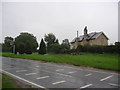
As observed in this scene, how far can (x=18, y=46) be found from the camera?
139ft

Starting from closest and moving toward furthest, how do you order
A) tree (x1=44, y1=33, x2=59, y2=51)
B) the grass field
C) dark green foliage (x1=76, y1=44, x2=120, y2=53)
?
the grass field, dark green foliage (x1=76, y1=44, x2=120, y2=53), tree (x1=44, y1=33, x2=59, y2=51)

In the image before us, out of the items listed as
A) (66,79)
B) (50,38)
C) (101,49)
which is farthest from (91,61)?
(50,38)

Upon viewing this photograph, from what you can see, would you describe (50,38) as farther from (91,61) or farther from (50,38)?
(91,61)

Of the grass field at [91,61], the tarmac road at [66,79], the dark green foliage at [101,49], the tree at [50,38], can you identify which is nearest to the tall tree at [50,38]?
the tree at [50,38]

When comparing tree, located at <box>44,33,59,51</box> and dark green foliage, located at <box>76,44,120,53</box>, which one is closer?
dark green foliage, located at <box>76,44,120,53</box>

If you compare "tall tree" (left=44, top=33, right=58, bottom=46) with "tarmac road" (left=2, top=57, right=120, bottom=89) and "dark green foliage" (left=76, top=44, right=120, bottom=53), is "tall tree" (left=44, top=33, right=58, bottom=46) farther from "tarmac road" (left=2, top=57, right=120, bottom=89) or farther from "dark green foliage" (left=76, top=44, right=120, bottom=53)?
"tarmac road" (left=2, top=57, right=120, bottom=89)

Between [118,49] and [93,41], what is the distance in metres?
Result: 20.2

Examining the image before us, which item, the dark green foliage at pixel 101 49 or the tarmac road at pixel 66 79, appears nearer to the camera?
the tarmac road at pixel 66 79

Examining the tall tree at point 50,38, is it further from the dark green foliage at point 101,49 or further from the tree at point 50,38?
the dark green foliage at point 101,49

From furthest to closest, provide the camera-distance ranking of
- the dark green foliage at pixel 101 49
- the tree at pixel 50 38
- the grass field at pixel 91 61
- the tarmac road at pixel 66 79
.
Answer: the tree at pixel 50 38 → the dark green foliage at pixel 101 49 → the grass field at pixel 91 61 → the tarmac road at pixel 66 79

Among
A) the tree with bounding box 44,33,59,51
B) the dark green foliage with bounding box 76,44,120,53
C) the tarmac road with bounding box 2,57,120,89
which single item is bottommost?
the tarmac road with bounding box 2,57,120,89

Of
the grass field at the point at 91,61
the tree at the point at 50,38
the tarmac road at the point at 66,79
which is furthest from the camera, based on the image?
the tree at the point at 50,38

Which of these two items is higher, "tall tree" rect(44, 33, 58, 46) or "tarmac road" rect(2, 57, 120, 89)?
"tall tree" rect(44, 33, 58, 46)

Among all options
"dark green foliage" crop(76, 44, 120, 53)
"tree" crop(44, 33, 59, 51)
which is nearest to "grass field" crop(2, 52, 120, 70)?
"dark green foliage" crop(76, 44, 120, 53)
